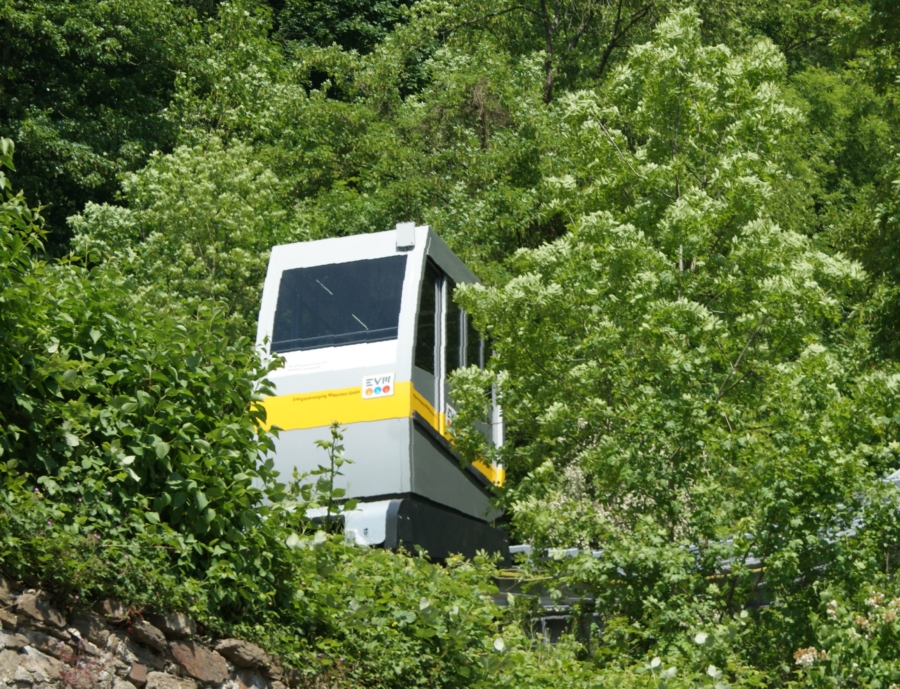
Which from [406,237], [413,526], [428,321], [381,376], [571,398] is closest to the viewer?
[571,398]

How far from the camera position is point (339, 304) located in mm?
13289

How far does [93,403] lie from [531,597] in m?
5.22

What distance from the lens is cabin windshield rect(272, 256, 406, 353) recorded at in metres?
13.0

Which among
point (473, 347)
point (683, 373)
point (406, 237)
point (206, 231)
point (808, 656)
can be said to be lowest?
point (808, 656)

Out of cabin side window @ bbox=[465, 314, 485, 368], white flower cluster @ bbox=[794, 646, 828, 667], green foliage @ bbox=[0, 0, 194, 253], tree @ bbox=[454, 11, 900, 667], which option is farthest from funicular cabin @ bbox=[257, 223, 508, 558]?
green foliage @ bbox=[0, 0, 194, 253]

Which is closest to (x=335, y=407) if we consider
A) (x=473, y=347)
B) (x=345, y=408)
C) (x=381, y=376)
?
(x=345, y=408)

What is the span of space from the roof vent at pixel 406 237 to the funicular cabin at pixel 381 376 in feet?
0.04

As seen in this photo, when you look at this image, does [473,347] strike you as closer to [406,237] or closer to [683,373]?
[406,237]

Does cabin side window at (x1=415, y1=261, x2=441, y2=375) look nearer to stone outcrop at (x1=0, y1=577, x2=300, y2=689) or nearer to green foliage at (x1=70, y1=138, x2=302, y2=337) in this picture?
green foliage at (x1=70, y1=138, x2=302, y2=337)

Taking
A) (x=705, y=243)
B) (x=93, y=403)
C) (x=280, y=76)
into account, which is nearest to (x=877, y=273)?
(x=705, y=243)

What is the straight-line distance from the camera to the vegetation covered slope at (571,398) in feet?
18.6

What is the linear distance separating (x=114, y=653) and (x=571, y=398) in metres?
6.50

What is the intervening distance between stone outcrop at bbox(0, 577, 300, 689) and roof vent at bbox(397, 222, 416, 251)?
7708 mm

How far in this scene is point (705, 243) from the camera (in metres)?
11.0
